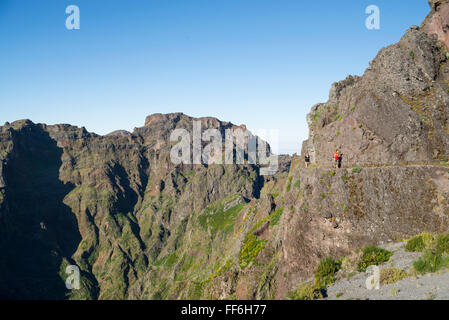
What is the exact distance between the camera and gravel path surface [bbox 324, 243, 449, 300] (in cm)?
1255

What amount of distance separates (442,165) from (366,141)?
18.0ft

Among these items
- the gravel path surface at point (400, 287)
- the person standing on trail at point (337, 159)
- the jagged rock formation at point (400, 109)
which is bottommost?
the gravel path surface at point (400, 287)

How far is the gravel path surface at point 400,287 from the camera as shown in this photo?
41.2 ft

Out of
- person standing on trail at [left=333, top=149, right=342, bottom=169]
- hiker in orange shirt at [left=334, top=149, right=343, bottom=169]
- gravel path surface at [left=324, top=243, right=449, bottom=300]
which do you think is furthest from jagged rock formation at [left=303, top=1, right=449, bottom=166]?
→ gravel path surface at [left=324, top=243, right=449, bottom=300]

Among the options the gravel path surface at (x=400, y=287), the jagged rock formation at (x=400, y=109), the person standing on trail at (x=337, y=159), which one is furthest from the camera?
the person standing on trail at (x=337, y=159)

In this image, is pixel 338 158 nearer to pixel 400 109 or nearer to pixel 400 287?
pixel 400 109

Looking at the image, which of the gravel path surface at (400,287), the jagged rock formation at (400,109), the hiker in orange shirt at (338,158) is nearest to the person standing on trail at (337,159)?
the hiker in orange shirt at (338,158)

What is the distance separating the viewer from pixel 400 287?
1417 cm

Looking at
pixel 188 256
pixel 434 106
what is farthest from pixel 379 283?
pixel 188 256

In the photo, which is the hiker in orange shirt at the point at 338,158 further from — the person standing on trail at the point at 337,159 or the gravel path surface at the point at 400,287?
the gravel path surface at the point at 400,287

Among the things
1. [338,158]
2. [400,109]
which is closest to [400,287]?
[338,158]

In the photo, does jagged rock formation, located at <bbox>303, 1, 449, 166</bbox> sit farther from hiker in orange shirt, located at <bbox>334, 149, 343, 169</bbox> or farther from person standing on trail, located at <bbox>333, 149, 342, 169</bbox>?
person standing on trail, located at <bbox>333, 149, 342, 169</bbox>

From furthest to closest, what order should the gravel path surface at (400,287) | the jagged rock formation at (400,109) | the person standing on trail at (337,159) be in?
the person standing on trail at (337,159) → the jagged rock formation at (400,109) → the gravel path surface at (400,287)
